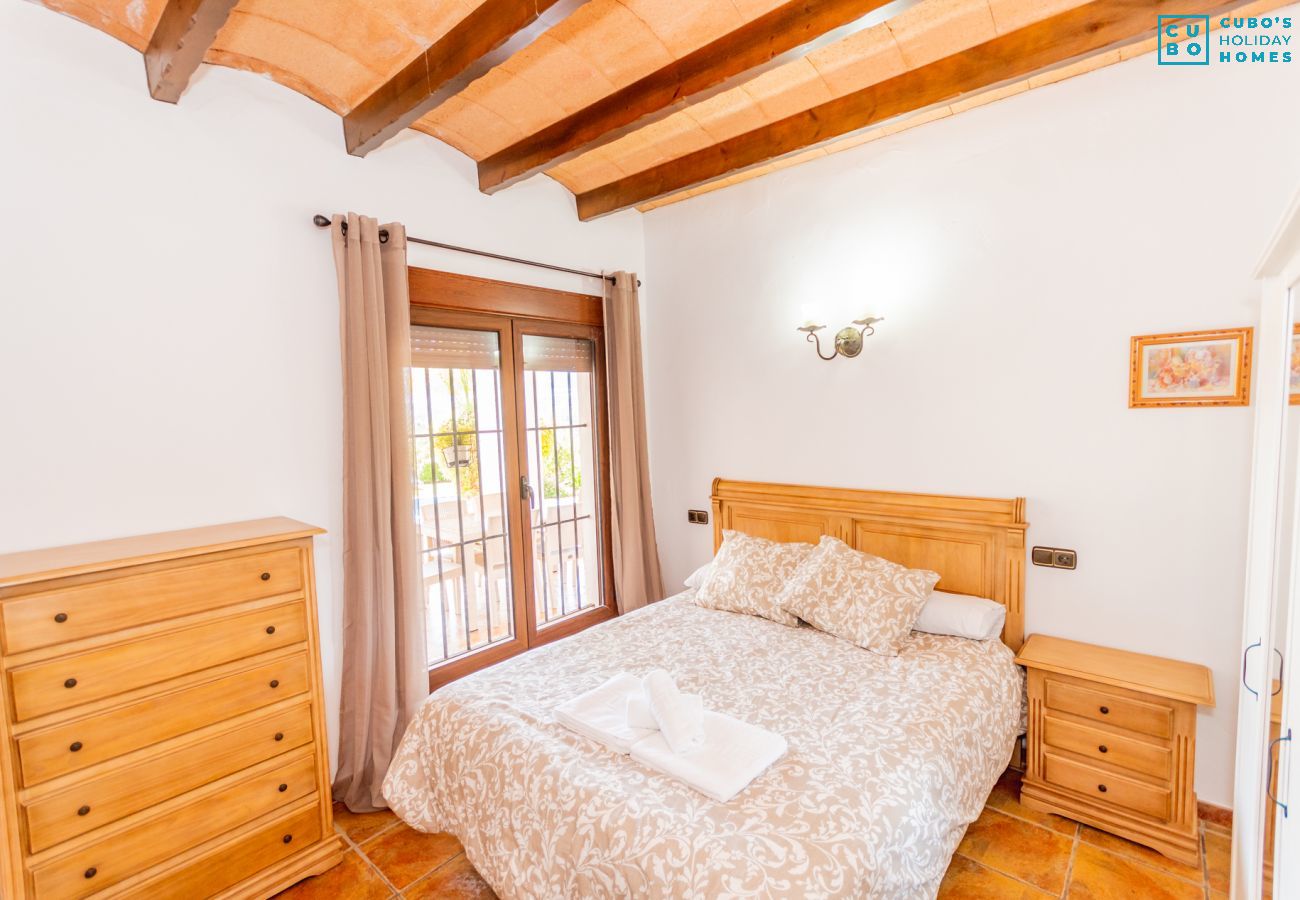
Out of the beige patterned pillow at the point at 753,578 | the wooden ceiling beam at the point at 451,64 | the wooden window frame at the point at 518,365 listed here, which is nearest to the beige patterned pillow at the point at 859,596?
the beige patterned pillow at the point at 753,578

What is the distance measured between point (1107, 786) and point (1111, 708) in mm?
288

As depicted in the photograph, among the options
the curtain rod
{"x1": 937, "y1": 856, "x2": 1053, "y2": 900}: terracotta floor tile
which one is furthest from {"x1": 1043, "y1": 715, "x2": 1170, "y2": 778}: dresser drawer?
the curtain rod

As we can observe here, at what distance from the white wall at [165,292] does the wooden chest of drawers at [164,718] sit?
0.23 metres

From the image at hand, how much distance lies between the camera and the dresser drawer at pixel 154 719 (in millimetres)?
1645

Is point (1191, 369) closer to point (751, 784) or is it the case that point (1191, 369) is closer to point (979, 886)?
point (979, 886)

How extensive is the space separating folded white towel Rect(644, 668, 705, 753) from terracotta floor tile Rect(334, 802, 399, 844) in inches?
57.6

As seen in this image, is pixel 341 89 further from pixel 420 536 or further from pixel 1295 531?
pixel 1295 531

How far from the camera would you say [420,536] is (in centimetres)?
289

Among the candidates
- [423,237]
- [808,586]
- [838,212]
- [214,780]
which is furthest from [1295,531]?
[423,237]

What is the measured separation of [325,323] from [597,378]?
5.15 feet

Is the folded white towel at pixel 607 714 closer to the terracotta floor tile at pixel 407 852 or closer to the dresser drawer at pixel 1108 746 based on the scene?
the terracotta floor tile at pixel 407 852

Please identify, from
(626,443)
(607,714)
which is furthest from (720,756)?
(626,443)

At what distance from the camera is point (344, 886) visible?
213 centimetres

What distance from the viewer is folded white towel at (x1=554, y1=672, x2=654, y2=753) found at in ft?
5.89
